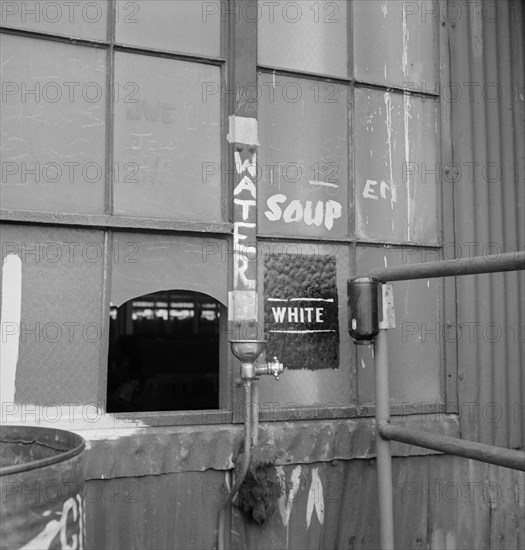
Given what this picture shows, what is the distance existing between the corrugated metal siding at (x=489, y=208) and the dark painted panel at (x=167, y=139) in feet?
5.09

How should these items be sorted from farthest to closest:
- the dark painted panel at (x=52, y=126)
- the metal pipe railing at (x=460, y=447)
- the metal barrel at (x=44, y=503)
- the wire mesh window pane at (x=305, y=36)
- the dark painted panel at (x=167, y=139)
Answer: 1. the wire mesh window pane at (x=305, y=36)
2. the dark painted panel at (x=167, y=139)
3. the dark painted panel at (x=52, y=126)
4. the metal pipe railing at (x=460, y=447)
5. the metal barrel at (x=44, y=503)

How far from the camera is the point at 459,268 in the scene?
2.89 meters

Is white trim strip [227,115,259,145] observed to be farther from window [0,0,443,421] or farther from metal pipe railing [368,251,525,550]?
metal pipe railing [368,251,525,550]

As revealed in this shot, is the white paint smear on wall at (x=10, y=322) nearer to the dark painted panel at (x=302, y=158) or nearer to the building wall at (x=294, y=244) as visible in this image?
the building wall at (x=294, y=244)

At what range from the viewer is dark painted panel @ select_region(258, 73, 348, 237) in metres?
Answer: 3.73

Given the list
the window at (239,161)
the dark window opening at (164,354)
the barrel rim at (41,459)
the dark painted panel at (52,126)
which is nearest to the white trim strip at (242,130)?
the window at (239,161)

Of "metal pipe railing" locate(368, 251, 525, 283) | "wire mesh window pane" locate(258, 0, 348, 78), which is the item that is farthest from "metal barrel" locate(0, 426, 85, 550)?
"wire mesh window pane" locate(258, 0, 348, 78)

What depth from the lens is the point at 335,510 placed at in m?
3.70

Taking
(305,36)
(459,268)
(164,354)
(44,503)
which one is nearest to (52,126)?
(305,36)

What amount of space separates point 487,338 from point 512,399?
1.35 feet

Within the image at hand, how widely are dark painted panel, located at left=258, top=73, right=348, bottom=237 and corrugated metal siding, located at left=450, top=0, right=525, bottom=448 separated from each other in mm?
768

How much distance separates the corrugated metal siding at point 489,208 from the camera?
404 cm

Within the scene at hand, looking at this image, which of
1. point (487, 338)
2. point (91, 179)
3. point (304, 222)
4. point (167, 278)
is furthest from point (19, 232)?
point (487, 338)

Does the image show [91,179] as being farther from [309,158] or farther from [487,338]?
[487,338]
